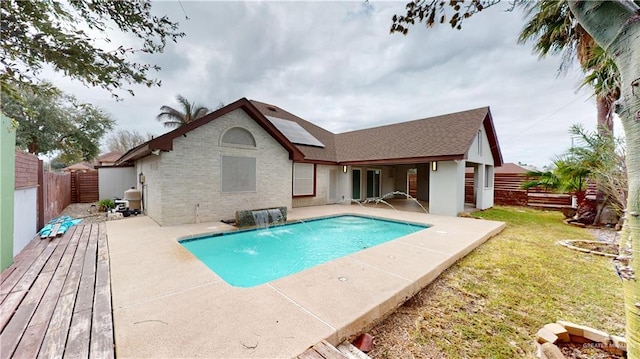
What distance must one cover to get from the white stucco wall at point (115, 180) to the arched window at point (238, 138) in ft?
31.5

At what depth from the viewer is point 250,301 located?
3328mm

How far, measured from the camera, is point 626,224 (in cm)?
191

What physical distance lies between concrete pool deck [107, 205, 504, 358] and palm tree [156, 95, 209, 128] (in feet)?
64.3

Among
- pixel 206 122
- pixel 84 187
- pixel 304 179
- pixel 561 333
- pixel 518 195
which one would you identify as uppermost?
pixel 206 122

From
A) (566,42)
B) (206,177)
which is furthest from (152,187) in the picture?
(566,42)

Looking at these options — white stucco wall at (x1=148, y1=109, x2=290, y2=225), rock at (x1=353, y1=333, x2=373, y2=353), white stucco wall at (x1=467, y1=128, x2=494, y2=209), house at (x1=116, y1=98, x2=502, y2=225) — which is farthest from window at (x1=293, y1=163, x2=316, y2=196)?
rock at (x1=353, y1=333, x2=373, y2=353)

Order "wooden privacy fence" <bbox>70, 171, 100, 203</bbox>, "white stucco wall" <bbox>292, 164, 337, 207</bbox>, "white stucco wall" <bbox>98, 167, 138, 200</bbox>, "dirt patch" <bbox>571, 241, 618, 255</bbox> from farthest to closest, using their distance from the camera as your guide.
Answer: "wooden privacy fence" <bbox>70, 171, 100, 203</bbox>
"white stucco wall" <bbox>98, 167, 138, 200</bbox>
"white stucco wall" <bbox>292, 164, 337, 207</bbox>
"dirt patch" <bbox>571, 241, 618, 255</bbox>

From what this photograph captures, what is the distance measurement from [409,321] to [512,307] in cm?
170

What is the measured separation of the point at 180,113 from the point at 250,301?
79.0ft

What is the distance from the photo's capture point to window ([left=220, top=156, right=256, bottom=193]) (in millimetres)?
9656

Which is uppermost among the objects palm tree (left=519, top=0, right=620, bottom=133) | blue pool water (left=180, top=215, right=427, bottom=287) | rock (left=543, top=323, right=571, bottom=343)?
palm tree (left=519, top=0, right=620, bottom=133)

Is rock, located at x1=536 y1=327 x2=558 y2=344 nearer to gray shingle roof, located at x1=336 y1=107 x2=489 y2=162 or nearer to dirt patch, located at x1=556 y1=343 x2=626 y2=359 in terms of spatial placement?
dirt patch, located at x1=556 y1=343 x2=626 y2=359

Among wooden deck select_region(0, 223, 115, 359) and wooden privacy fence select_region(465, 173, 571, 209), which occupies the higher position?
wooden privacy fence select_region(465, 173, 571, 209)

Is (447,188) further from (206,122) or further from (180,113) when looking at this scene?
(180,113)
